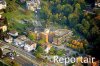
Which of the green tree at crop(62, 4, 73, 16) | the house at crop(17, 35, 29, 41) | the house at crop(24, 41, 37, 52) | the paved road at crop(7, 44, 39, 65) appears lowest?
the paved road at crop(7, 44, 39, 65)

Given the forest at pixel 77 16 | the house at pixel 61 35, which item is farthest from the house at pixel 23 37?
the forest at pixel 77 16

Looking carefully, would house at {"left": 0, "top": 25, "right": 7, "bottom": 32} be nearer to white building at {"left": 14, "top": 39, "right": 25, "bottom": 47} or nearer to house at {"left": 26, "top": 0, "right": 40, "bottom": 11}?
white building at {"left": 14, "top": 39, "right": 25, "bottom": 47}

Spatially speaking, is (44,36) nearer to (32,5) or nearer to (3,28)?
(3,28)

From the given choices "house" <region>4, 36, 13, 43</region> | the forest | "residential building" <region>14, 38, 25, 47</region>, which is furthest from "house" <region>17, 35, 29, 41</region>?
the forest

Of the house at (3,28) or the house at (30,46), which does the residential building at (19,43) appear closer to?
the house at (30,46)

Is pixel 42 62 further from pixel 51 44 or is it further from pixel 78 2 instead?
pixel 78 2

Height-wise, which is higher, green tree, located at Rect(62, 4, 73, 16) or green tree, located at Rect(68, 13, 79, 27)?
green tree, located at Rect(62, 4, 73, 16)

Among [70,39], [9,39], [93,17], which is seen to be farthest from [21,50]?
[93,17]
